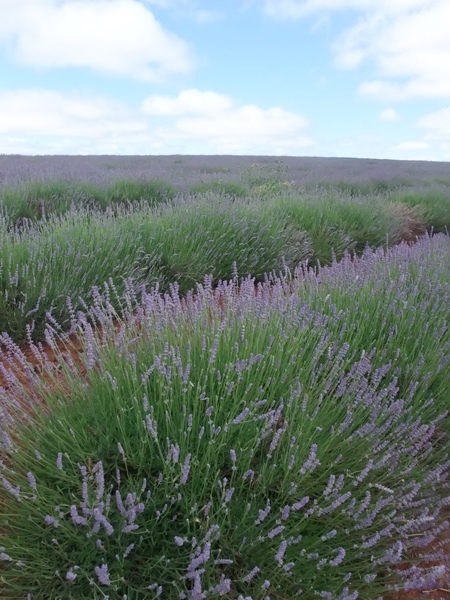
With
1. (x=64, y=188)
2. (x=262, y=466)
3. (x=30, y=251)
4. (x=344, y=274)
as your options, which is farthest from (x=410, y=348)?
(x=64, y=188)

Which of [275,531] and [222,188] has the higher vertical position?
[222,188]

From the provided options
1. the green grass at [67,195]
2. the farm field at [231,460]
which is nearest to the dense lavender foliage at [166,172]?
the green grass at [67,195]

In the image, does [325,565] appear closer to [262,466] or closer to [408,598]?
[262,466]

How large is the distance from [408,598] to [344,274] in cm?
237

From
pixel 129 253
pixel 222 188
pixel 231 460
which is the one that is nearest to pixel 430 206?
pixel 222 188

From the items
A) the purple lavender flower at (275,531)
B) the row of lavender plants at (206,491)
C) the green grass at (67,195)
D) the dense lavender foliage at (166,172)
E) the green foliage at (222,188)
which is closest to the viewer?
the purple lavender flower at (275,531)

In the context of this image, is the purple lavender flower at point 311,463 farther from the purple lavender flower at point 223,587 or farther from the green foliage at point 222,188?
the green foliage at point 222,188

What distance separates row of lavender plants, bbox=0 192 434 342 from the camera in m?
3.79

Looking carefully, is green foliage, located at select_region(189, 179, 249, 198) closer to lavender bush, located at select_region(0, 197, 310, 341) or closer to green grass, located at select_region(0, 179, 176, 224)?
green grass, located at select_region(0, 179, 176, 224)

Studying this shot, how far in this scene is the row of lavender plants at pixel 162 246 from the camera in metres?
3.79

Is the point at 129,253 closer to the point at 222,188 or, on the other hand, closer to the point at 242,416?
the point at 242,416

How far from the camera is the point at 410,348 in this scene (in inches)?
108

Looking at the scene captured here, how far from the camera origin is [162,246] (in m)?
4.98

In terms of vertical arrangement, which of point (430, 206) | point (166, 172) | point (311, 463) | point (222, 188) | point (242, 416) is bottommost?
point (311, 463)
